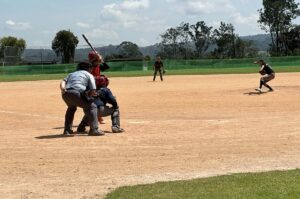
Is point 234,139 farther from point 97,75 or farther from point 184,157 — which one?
point 97,75

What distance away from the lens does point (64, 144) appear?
10867 millimetres

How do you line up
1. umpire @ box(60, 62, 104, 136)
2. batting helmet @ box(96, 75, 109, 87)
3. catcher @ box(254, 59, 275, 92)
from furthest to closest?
catcher @ box(254, 59, 275, 92) → batting helmet @ box(96, 75, 109, 87) → umpire @ box(60, 62, 104, 136)

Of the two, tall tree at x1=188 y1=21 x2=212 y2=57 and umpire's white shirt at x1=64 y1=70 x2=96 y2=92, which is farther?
tall tree at x1=188 y1=21 x2=212 y2=57

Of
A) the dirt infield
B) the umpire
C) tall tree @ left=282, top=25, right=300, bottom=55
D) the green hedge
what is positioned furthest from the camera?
tall tree @ left=282, top=25, right=300, bottom=55

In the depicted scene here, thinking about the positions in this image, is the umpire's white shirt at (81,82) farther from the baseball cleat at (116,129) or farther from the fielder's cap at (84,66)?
the baseball cleat at (116,129)

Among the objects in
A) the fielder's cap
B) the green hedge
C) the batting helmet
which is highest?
the fielder's cap

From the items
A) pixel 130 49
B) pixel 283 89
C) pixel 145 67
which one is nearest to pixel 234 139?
pixel 283 89

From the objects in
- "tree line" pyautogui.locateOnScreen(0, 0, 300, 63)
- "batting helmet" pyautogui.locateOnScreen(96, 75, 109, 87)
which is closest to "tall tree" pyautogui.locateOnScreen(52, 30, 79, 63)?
"tree line" pyautogui.locateOnScreen(0, 0, 300, 63)

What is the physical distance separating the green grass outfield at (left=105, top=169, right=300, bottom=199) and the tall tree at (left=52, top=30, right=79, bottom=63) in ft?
245

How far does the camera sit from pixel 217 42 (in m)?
93.1

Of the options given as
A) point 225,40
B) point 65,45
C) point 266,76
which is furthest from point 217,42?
point 266,76

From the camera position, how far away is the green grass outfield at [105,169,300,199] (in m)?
6.62

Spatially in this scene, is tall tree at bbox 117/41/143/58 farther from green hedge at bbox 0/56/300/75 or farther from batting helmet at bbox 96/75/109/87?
batting helmet at bbox 96/75/109/87

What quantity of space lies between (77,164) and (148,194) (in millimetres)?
2362
